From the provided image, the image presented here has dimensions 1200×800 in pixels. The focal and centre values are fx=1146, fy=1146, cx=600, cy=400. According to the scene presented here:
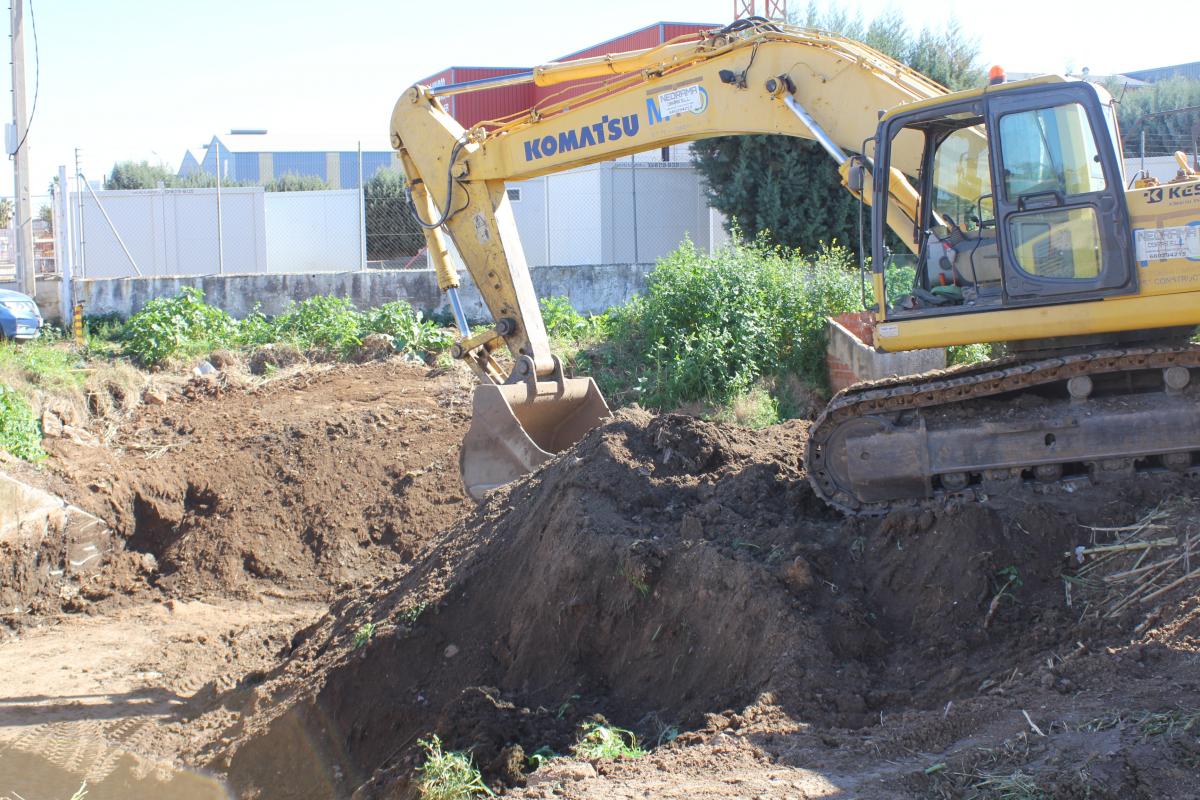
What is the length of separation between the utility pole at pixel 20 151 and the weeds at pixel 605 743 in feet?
42.8

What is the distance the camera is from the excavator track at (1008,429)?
5969 mm

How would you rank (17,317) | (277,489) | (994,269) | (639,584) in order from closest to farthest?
1. (639,584)
2. (994,269)
3. (277,489)
4. (17,317)

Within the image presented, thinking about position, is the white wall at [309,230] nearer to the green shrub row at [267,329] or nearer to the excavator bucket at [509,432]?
the green shrub row at [267,329]

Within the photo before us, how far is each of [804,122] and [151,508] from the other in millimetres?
6211

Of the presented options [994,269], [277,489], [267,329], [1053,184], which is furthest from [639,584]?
[267,329]

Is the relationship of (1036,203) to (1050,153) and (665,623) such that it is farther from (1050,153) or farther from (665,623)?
(665,623)

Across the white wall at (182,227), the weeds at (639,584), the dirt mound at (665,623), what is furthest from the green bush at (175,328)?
the weeds at (639,584)

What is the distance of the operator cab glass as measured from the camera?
5914mm

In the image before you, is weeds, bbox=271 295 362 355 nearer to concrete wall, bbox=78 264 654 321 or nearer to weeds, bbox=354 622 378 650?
concrete wall, bbox=78 264 654 321

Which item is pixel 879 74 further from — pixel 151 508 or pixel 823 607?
pixel 151 508

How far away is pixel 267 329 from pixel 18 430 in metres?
4.46

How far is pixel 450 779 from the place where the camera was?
484cm

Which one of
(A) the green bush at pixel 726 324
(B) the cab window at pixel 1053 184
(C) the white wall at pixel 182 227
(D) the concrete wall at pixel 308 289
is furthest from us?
(C) the white wall at pixel 182 227

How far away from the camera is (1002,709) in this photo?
4184 millimetres
